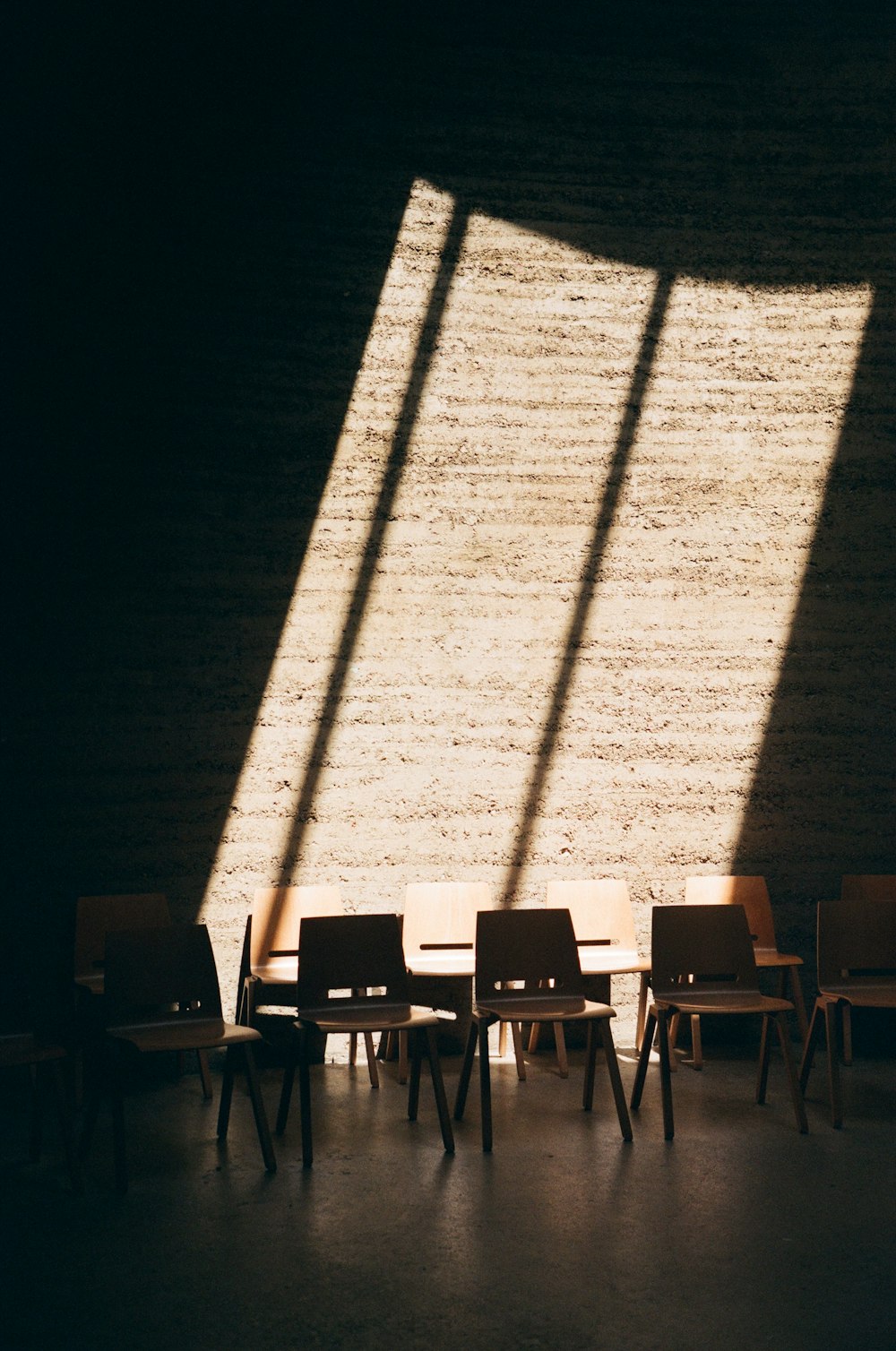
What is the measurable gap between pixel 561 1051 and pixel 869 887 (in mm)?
1775

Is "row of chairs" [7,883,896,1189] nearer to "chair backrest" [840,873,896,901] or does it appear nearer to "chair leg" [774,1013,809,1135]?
"chair leg" [774,1013,809,1135]

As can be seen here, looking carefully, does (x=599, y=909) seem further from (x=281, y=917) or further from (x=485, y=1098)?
(x=485, y=1098)

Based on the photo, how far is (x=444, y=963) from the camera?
504 cm

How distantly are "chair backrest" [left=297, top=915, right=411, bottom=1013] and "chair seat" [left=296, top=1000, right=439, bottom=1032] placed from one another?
2cm

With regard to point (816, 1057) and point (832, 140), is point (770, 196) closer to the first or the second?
point (832, 140)

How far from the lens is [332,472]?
5.82 metres

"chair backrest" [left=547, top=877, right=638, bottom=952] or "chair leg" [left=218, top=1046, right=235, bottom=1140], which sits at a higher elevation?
"chair backrest" [left=547, top=877, right=638, bottom=952]

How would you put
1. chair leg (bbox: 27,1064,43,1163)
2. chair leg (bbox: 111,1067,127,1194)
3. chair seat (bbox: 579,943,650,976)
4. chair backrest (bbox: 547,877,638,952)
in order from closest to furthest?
1. chair leg (bbox: 111,1067,127,1194)
2. chair leg (bbox: 27,1064,43,1163)
3. chair seat (bbox: 579,943,650,976)
4. chair backrest (bbox: 547,877,638,952)

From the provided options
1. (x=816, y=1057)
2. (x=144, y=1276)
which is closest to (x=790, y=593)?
(x=816, y=1057)

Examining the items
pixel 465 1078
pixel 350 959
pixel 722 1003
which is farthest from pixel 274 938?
pixel 722 1003

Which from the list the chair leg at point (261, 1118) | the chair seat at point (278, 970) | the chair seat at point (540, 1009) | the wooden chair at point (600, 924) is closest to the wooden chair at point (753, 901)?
the wooden chair at point (600, 924)

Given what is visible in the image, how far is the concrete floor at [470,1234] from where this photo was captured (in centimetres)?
268

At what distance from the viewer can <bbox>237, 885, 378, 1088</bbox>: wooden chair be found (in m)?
5.08

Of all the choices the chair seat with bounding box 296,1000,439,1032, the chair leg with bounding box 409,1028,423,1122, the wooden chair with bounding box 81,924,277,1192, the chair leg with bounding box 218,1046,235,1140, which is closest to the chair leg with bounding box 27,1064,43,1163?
the wooden chair with bounding box 81,924,277,1192
